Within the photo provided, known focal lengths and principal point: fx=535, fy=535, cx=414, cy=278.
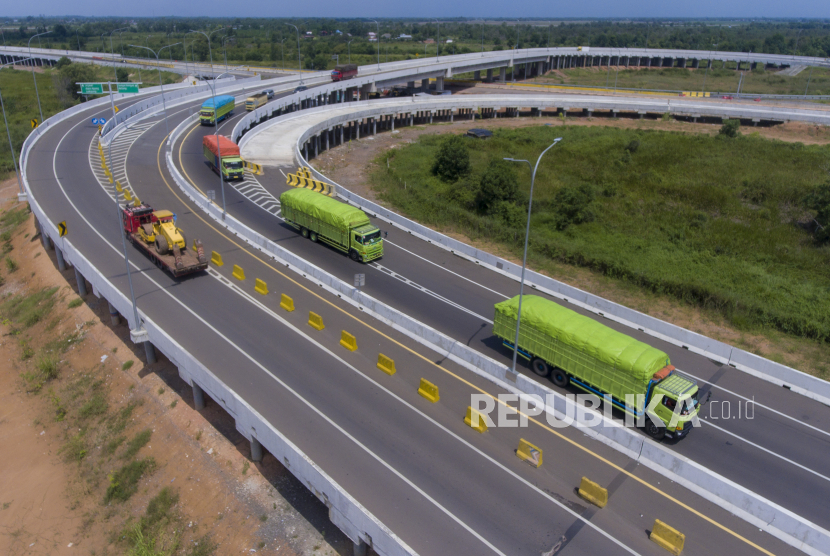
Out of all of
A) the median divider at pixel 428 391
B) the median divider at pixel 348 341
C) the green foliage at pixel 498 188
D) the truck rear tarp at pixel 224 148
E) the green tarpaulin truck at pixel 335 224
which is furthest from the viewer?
the truck rear tarp at pixel 224 148

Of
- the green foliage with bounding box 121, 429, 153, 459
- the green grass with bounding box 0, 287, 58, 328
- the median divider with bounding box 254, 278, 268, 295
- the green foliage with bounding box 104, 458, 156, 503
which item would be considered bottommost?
the green foliage with bounding box 104, 458, 156, 503

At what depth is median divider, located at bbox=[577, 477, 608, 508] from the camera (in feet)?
56.8

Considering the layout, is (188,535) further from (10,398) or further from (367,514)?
(10,398)

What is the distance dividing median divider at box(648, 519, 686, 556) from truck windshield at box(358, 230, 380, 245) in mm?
22273

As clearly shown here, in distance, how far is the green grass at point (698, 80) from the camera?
Result: 394ft

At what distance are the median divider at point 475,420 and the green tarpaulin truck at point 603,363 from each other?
4.42 meters

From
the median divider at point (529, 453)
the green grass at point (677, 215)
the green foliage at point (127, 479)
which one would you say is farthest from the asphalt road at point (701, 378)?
the green foliage at point (127, 479)

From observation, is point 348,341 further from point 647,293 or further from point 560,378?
point 647,293

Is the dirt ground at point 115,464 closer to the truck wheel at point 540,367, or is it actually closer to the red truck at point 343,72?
the truck wheel at point 540,367

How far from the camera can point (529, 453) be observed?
19.1 m

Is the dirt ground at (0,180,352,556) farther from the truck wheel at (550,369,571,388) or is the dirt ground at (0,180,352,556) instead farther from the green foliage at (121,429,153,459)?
the truck wheel at (550,369,571,388)

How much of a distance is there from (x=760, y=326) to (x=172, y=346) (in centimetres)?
3088

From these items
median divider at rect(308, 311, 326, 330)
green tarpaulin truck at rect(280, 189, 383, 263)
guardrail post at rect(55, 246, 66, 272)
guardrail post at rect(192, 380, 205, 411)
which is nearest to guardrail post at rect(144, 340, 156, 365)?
guardrail post at rect(192, 380, 205, 411)

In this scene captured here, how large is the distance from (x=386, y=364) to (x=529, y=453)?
24.5ft
